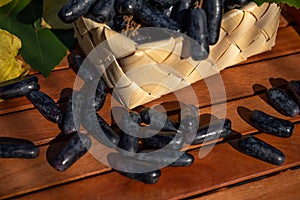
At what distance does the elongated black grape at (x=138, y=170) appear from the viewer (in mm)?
811

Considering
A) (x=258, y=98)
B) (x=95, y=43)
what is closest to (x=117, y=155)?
(x=95, y=43)

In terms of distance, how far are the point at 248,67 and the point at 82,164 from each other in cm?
42

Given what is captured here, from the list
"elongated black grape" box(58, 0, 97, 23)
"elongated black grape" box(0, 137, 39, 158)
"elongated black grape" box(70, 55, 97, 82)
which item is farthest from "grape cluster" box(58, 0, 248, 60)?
"elongated black grape" box(0, 137, 39, 158)

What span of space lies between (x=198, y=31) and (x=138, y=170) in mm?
253

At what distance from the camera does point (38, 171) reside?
835mm

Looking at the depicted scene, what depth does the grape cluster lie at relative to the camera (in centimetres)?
84

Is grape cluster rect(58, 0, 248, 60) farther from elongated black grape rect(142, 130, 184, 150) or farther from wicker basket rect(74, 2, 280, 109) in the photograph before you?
elongated black grape rect(142, 130, 184, 150)

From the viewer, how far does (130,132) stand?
86cm

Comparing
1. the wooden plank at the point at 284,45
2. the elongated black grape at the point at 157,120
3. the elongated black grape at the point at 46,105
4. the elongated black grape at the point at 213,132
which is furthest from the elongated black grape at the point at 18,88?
the wooden plank at the point at 284,45

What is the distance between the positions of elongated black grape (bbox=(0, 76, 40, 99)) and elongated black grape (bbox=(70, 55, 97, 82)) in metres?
0.09

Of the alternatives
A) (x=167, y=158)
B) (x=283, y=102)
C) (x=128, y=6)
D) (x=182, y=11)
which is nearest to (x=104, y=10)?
(x=128, y=6)

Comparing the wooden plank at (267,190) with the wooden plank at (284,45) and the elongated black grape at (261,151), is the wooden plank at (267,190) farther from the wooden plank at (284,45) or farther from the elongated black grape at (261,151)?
the wooden plank at (284,45)

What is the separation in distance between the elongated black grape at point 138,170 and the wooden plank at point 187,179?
1 cm

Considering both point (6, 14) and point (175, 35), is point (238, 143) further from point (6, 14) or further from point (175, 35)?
point (6, 14)
